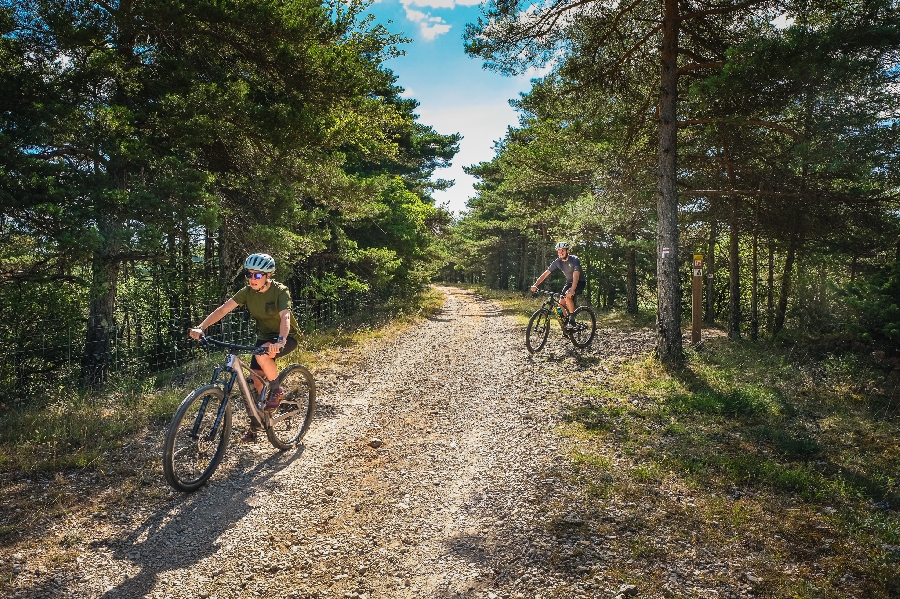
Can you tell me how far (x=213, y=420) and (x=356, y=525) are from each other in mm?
2076

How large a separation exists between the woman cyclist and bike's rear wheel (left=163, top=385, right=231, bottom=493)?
65 cm

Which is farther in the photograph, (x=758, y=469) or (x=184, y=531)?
(x=758, y=469)

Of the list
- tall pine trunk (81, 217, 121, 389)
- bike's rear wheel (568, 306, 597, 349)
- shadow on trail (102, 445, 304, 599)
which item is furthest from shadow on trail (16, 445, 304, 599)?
bike's rear wheel (568, 306, 597, 349)

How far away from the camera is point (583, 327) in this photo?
1191cm

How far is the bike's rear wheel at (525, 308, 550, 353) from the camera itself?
11797mm

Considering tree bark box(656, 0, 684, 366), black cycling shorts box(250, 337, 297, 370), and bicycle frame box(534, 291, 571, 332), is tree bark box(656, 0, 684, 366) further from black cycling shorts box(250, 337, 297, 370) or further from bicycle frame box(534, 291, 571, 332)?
black cycling shorts box(250, 337, 297, 370)

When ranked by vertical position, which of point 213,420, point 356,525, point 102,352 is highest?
point 102,352

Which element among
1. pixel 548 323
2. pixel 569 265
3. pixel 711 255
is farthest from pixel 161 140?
pixel 711 255

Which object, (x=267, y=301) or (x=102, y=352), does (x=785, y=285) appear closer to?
(x=267, y=301)

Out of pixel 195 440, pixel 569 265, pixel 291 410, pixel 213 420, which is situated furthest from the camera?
pixel 569 265

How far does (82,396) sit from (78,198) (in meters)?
3.25

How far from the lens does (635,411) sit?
7449 millimetres

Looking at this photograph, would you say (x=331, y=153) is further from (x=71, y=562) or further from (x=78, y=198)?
(x=71, y=562)

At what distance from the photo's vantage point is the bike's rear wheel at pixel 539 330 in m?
11.8
